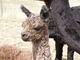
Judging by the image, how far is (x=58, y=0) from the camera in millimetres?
3641

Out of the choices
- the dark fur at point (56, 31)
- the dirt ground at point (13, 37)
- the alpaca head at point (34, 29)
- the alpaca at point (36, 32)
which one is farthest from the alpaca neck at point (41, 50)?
the dirt ground at point (13, 37)

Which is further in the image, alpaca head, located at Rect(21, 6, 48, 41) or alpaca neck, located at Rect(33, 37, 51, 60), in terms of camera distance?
alpaca neck, located at Rect(33, 37, 51, 60)

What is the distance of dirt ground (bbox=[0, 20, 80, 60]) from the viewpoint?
6.33 metres

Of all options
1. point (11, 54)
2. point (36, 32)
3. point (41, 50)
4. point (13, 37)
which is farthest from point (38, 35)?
point (13, 37)

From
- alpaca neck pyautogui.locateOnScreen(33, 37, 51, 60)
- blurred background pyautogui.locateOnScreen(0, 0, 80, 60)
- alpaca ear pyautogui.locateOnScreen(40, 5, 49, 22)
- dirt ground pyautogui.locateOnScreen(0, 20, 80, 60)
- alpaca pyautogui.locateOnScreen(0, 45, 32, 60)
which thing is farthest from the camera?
blurred background pyautogui.locateOnScreen(0, 0, 80, 60)

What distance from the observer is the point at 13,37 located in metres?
7.11

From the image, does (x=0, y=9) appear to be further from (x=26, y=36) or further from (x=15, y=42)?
(x=26, y=36)

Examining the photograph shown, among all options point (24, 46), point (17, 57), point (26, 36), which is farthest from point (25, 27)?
point (24, 46)

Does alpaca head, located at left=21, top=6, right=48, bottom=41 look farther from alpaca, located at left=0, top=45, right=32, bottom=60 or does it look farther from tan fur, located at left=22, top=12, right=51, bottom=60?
alpaca, located at left=0, top=45, right=32, bottom=60

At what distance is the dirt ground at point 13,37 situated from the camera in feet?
20.8

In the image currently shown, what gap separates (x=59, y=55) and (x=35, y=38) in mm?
1891

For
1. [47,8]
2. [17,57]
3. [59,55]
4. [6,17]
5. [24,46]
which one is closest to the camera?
[47,8]

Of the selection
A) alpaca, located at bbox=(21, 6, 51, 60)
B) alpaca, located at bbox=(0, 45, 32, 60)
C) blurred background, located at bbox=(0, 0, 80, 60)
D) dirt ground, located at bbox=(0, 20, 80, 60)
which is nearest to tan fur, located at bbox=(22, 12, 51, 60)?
alpaca, located at bbox=(21, 6, 51, 60)

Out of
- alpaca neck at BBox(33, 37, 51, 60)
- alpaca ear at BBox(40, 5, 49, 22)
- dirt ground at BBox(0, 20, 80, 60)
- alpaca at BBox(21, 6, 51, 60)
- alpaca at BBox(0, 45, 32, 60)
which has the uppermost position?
alpaca ear at BBox(40, 5, 49, 22)
